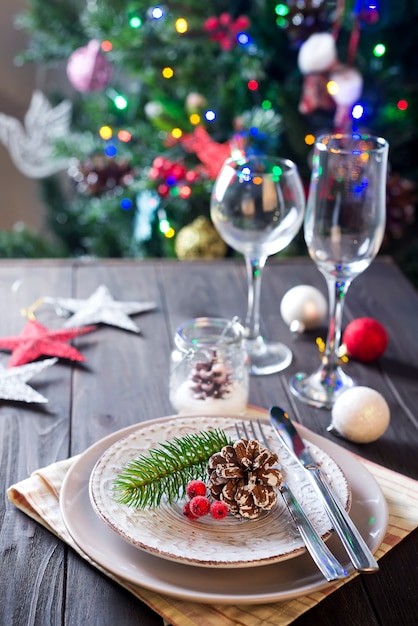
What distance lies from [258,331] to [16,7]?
79.5 inches

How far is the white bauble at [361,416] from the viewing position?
0.82 m

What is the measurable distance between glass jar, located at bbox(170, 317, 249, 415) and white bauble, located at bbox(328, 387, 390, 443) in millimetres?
108

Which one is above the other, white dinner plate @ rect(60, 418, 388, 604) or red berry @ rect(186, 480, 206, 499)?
red berry @ rect(186, 480, 206, 499)

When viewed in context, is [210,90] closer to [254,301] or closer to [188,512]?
[254,301]

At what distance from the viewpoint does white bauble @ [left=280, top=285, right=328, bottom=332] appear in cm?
111

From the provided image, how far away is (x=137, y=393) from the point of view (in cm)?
93

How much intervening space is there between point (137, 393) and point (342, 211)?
0.32 meters

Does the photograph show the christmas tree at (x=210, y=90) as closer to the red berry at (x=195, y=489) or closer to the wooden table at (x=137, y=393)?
the wooden table at (x=137, y=393)

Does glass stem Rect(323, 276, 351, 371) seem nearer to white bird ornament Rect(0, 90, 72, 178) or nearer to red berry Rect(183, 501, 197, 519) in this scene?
red berry Rect(183, 501, 197, 519)

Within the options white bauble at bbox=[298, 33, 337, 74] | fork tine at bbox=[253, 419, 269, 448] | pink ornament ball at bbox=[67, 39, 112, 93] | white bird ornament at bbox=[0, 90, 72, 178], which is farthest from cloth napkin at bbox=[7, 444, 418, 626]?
white bird ornament at bbox=[0, 90, 72, 178]

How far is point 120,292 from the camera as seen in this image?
124cm

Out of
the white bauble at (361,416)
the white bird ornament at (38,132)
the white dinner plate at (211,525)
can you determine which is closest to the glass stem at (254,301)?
the white bauble at (361,416)

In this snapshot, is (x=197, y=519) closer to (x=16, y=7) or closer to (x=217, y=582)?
(x=217, y=582)

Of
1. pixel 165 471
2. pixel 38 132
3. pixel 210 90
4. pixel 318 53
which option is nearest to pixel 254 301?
pixel 165 471
